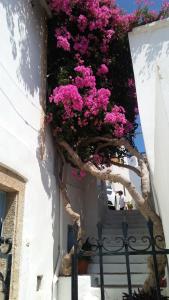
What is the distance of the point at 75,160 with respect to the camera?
741cm

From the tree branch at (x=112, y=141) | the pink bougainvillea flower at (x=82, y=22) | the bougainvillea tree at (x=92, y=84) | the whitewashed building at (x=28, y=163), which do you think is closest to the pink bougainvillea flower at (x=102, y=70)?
the bougainvillea tree at (x=92, y=84)

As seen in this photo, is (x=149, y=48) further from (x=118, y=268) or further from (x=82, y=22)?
(x=118, y=268)

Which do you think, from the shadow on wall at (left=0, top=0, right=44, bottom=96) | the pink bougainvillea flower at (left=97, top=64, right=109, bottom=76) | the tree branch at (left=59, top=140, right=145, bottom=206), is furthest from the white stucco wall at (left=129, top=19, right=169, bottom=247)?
the shadow on wall at (left=0, top=0, right=44, bottom=96)

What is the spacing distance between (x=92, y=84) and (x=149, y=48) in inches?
59.9

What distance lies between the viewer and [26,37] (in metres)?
6.88

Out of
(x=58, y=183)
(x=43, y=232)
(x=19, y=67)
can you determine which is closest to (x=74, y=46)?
(x=19, y=67)

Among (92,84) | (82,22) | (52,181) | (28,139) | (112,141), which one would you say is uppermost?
(82,22)

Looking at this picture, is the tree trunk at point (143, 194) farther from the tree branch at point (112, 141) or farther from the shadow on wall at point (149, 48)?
the shadow on wall at point (149, 48)

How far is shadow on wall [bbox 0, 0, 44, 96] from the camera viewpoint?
6.27 m

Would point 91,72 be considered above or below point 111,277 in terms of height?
above

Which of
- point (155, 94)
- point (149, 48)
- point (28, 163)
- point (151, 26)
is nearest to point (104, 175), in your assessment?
point (28, 163)

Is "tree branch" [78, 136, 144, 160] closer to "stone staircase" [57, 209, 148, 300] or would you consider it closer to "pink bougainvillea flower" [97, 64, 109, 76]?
"pink bougainvillea flower" [97, 64, 109, 76]

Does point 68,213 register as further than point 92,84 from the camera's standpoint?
Yes

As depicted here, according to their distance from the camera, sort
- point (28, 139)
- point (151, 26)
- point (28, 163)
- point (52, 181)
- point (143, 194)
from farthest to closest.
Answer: point (52, 181)
point (151, 26)
point (143, 194)
point (28, 139)
point (28, 163)
